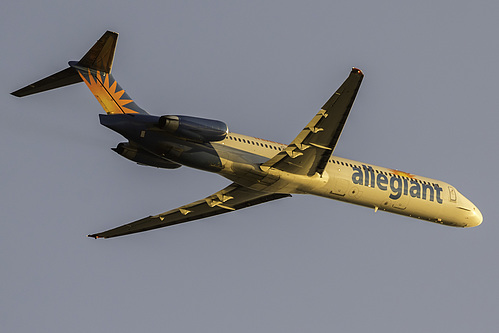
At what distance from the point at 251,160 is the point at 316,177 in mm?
3063

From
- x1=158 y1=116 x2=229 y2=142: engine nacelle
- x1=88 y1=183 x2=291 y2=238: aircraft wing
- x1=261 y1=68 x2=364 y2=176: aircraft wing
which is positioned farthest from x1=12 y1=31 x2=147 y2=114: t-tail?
x1=88 y1=183 x2=291 y2=238: aircraft wing

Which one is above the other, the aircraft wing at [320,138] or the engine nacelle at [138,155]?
the aircraft wing at [320,138]

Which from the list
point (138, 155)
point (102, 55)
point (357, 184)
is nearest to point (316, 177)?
point (357, 184)

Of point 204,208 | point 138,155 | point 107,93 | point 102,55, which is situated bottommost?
point 138,155

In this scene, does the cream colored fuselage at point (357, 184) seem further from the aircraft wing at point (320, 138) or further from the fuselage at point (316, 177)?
the aircraft wing at point (320, 138)

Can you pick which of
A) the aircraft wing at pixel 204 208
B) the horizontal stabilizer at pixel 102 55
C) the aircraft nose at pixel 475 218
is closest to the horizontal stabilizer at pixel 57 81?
the horizontal stabilizer at pixel 102 55

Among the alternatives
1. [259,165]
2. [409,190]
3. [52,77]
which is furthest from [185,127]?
[409,190]

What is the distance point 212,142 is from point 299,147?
3.49m

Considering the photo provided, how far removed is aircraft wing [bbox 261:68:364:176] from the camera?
27.8 m

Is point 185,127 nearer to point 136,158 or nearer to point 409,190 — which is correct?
point 136,158

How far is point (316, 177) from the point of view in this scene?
1273 inches

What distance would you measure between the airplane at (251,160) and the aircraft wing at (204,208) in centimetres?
5

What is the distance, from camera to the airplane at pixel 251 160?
28.8 metres

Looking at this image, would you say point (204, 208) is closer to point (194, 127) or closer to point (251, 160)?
point (251, 160)
